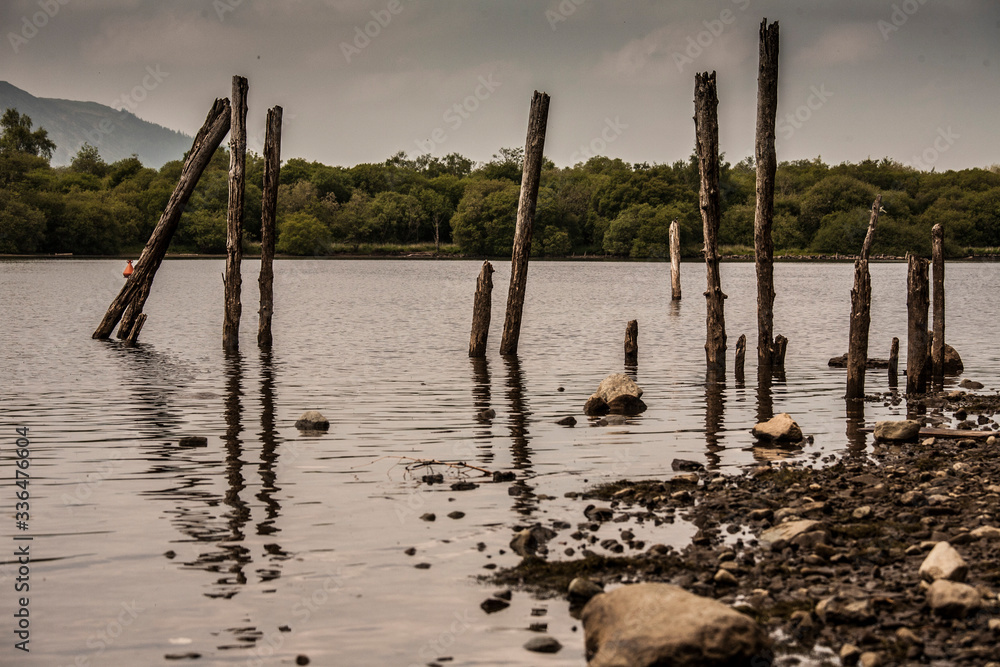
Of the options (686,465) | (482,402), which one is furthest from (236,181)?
(686,465)

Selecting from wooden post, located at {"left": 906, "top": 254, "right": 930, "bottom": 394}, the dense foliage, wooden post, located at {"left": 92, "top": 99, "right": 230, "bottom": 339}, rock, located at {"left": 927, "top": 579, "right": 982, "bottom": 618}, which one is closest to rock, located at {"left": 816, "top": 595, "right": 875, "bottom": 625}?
rock, located at {"left": 927, "top": 579, "right": 982, "bottom": 618}

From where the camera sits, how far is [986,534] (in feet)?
25.7

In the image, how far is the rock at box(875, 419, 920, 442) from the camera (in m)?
13.0

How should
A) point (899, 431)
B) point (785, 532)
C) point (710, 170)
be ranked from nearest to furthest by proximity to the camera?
1. point (785, 532)
2. point (899, 431)
3. point (710, 170)

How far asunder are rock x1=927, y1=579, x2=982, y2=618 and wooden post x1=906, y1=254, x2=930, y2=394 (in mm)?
10568

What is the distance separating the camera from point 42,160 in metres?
175

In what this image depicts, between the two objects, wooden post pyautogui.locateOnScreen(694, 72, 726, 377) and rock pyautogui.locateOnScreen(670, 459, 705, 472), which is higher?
wooden post pyautogui.locateOnScreen(694, 72, 726, 377)

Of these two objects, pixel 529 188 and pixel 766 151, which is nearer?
pixel 766 151

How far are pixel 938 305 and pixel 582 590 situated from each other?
14.6m

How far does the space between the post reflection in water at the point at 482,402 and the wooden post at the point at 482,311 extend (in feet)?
1.03

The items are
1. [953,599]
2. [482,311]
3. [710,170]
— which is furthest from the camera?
[482,311]

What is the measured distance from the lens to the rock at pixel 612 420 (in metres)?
15.3

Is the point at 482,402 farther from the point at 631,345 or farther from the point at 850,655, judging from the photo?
the point at 850,655

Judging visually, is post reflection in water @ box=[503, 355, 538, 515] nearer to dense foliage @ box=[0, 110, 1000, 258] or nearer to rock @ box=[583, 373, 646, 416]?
rock @ box=[583, 373, 646, 416]
